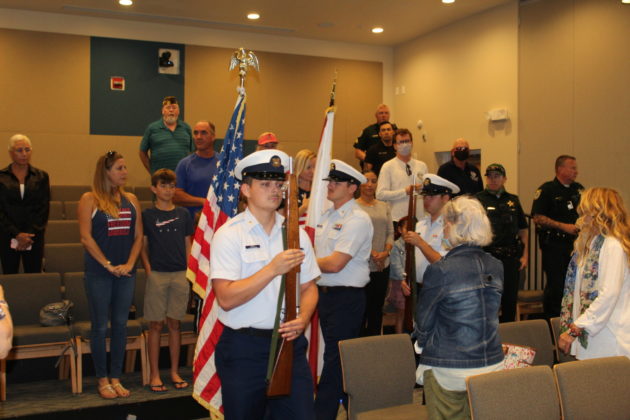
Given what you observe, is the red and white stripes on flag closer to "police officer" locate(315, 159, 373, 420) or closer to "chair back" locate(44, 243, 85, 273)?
"police officer" locate(315, 159, 373, 420)

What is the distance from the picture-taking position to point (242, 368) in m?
2.54

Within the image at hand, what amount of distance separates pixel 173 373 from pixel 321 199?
7.24 feet

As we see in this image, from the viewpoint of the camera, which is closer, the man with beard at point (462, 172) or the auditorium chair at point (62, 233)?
the man with beard at point (462, 172)

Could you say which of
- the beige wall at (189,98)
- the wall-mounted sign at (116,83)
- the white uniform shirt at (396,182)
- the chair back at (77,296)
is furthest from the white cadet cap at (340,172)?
the wall-mounted sign at (116,83)

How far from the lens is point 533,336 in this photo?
389cm

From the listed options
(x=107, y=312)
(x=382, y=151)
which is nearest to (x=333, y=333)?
(x=107, y=312)

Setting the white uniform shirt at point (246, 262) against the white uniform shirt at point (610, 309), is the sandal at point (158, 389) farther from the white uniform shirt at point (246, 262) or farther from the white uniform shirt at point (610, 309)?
the white uniform shirt at point (610, 309)

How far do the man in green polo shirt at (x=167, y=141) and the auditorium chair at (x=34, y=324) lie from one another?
8.16ft

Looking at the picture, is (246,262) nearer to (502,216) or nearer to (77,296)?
(77,296)

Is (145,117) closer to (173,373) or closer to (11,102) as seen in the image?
(11,102)

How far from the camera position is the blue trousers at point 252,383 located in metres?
2.54

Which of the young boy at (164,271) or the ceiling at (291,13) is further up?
the ceiling at (291,13)

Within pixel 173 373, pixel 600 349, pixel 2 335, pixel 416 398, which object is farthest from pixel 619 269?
pixel 173 373

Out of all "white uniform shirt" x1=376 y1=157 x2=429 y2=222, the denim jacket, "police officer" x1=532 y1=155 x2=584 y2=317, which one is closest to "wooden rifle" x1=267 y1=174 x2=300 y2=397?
the denim jacket
